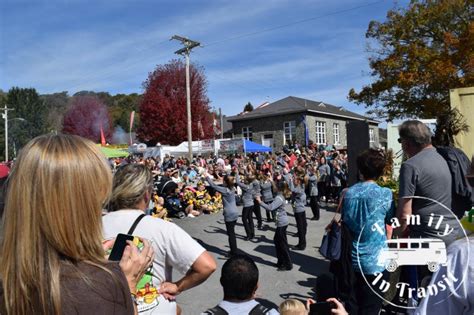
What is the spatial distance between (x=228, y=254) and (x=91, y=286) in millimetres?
7706

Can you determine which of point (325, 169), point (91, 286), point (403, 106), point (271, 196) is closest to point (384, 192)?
point (91, 286)

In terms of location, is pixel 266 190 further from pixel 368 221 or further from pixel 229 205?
pixel 368 221

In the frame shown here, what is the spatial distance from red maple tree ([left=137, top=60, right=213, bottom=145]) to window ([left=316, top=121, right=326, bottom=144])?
12162 mm

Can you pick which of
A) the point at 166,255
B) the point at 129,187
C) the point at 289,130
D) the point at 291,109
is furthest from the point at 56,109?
the point at 166,255

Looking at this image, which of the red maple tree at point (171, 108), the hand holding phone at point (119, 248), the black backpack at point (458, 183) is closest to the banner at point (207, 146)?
the red maple tree at point (171, 108)

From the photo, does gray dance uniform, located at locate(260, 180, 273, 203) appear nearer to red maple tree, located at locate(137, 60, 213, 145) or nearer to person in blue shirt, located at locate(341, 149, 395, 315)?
person in blue shirt, located at locate(341, 149, 395, 315)

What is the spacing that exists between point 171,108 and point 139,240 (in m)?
41.6

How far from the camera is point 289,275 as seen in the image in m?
6.87

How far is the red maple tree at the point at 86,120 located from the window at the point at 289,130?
108 ft

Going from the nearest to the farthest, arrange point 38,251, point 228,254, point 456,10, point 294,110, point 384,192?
point 38,251, point 384,192, point 228,254, point 456,10, point 294,110

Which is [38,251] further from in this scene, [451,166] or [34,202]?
[451,166]

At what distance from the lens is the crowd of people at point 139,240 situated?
1147mm

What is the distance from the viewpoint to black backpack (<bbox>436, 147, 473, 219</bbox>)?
2.89 metres

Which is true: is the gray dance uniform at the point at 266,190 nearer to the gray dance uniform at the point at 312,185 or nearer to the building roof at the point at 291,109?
the gray dance uniform at the point at 312,185
